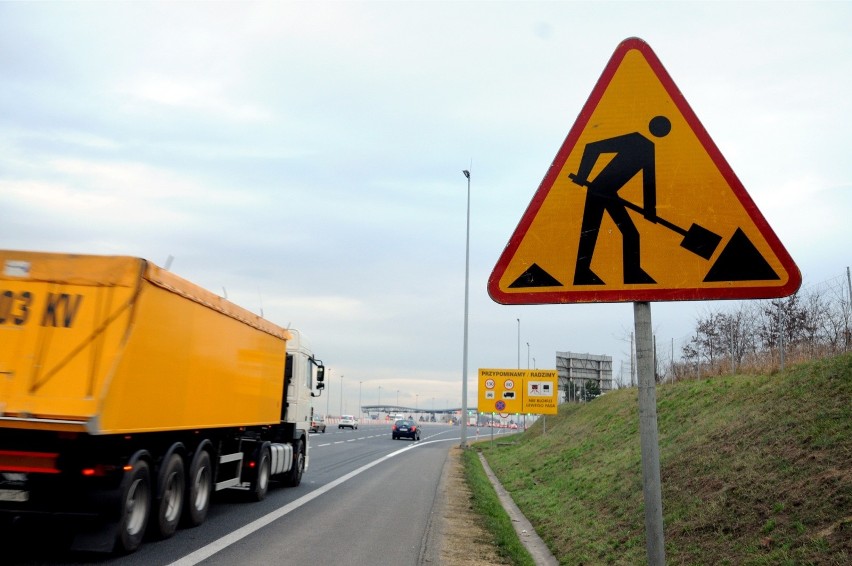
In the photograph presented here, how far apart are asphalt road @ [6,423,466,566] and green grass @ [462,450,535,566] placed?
1006 millimetres

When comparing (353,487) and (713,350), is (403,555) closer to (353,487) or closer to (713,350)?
(353,487)

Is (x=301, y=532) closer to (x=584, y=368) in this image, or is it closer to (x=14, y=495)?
(x=14, y=495)

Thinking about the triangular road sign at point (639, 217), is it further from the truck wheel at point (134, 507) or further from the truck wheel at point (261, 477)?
the truck wheel at point (261, 477)

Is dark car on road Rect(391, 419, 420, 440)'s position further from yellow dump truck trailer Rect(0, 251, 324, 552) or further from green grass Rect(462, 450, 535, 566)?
yellow dump truck trailer Rect(0, 251, 324, 552)

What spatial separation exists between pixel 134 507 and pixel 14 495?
51.7 inches

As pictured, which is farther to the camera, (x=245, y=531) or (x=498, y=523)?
(x=498, y=523)

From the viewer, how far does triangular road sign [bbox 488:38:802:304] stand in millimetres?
3393

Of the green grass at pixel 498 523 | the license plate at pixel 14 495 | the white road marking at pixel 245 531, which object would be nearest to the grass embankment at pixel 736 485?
the green grass at pixel 498 523

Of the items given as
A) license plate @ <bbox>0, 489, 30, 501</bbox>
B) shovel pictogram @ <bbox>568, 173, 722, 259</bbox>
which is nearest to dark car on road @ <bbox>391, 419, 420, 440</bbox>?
license plate @ <bbox>0, 489, 30, 501</bbox>

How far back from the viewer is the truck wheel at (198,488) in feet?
34.0

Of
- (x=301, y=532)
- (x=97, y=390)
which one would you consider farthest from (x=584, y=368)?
(x=97, y=390)

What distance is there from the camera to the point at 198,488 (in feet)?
35.6

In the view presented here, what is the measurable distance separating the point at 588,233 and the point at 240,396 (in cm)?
972

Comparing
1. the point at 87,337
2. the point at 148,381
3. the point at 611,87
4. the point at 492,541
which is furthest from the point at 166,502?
the point at 611,87
